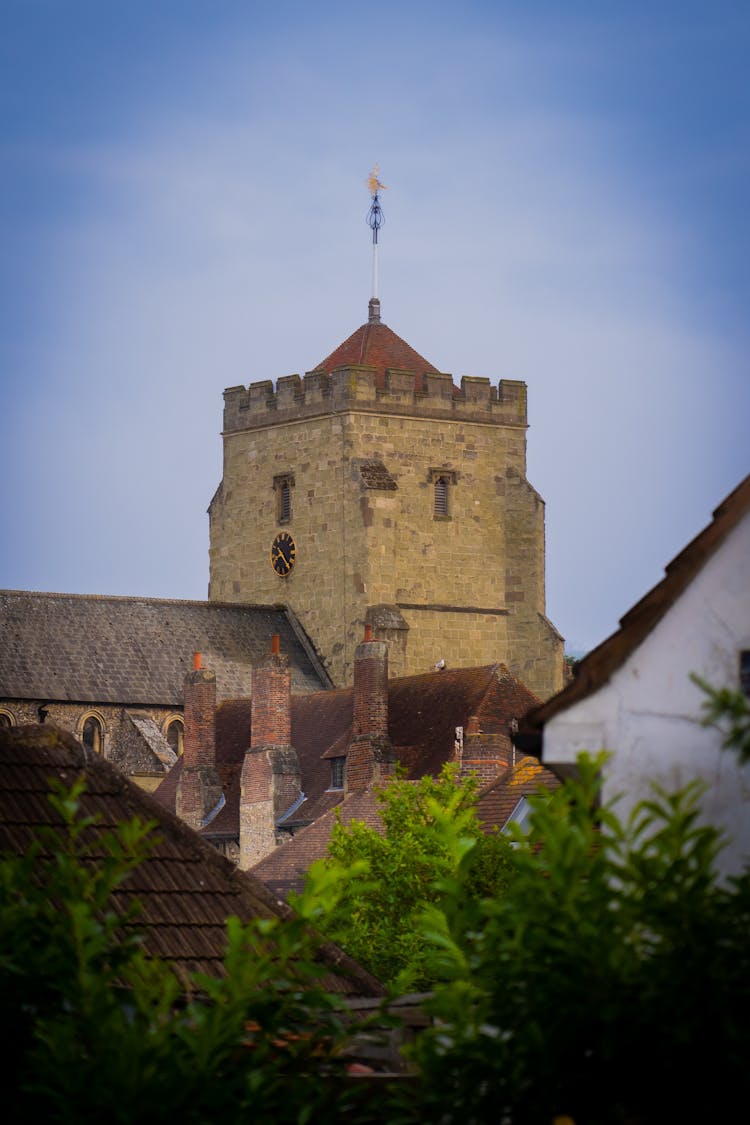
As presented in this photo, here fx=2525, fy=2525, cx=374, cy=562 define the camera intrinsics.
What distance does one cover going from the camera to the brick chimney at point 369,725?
200 ft

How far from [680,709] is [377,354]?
→ 75270mm

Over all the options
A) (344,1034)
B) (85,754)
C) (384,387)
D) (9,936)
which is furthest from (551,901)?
(384,387)

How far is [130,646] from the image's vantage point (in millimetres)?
81000

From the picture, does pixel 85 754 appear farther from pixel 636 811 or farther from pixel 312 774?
pixel 312 774

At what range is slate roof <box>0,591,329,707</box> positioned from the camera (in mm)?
78250

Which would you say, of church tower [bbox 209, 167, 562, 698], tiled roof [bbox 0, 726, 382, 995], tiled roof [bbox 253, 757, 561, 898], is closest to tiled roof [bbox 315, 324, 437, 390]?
church tower [bbox 209, 167, 562, 698]

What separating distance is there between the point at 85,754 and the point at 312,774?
48059mm

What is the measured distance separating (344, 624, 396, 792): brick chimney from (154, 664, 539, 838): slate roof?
61 centimetres

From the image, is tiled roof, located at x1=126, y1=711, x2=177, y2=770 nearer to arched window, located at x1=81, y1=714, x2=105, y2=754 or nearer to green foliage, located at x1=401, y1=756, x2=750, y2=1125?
arched window, located at x1=81, y1=714, x2=105, y2=754

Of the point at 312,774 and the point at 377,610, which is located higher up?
the point at 377,610

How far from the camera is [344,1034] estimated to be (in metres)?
10.5

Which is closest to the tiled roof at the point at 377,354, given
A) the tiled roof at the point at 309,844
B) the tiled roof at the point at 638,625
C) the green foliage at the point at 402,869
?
the tiled roof at the point at 309,844

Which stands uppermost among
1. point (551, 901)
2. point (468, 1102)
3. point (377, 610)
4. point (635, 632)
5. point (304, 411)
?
point (304, 411)

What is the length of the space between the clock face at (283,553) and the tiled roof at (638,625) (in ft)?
231
